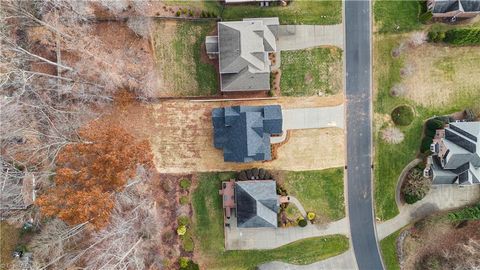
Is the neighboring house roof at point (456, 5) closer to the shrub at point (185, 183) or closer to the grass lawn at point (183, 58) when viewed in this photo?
the grass lawn at point (183, 58)

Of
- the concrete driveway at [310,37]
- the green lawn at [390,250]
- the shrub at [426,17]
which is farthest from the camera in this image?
the green lawn at [390,250]

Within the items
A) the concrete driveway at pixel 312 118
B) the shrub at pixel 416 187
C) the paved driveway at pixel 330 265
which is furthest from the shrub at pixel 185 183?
the shrub at pixel 416 187

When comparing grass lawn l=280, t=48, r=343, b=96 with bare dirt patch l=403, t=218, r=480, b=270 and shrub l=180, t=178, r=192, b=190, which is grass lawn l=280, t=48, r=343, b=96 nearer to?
shrub l=180, t=178, r=192, b=190

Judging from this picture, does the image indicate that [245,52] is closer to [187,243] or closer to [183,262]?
[187,243]

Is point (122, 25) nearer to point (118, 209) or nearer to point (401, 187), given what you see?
point (118, 209)

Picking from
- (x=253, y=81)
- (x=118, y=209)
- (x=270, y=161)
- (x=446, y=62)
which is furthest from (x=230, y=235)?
(x=446, y=62)

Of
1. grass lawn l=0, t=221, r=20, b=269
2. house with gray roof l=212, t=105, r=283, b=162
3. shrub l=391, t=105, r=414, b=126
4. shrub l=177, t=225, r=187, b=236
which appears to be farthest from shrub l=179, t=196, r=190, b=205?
shrub l=391, t=105, r=414, b=126
